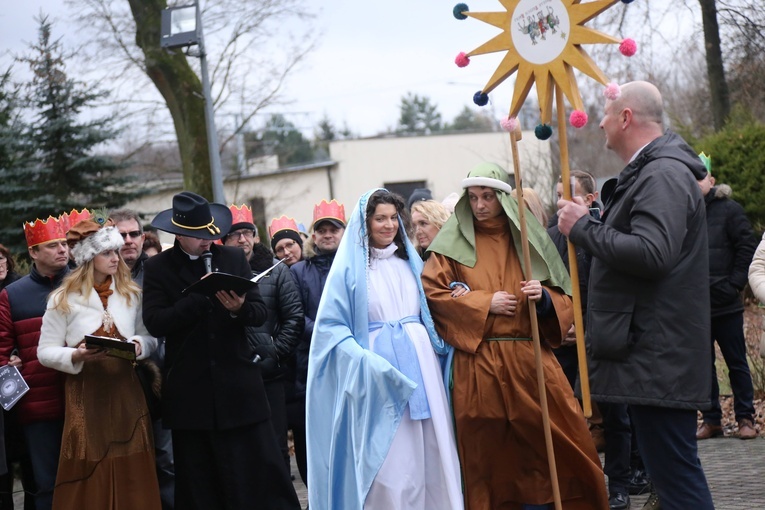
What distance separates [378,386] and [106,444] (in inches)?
77.2

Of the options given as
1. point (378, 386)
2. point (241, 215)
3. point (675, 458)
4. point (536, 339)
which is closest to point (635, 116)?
point (536, 339)

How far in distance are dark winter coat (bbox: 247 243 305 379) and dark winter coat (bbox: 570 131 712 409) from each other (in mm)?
3248

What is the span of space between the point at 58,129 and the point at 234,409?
38.9 ft

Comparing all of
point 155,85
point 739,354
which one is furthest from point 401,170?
point 739,354

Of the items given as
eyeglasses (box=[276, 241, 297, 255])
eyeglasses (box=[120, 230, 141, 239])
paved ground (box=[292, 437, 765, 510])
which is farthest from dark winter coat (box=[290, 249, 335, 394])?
eyeglasses (box=[120, 230, 141, 239])

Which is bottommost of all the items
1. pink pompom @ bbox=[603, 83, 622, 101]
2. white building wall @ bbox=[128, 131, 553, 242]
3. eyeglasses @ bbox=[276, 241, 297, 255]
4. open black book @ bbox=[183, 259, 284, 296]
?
open black book @ bbox=[183, 259, 284, 296]

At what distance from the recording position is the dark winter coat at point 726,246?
25.8 ft

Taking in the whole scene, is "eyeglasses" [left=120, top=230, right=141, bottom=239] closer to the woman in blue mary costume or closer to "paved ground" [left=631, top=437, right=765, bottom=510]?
the woman in blue mary costume

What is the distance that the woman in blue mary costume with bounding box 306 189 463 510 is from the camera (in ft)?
18.0

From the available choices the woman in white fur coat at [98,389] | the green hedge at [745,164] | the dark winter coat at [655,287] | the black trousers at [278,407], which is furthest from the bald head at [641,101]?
the green hedge at [745,164]

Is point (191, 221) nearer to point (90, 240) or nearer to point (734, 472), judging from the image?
point (90, 240)

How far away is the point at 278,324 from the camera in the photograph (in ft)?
24.7

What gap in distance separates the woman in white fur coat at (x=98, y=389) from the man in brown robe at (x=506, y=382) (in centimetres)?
210

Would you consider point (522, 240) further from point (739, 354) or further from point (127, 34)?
point (127, 34)
